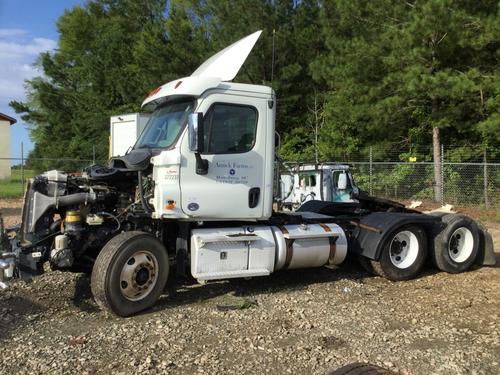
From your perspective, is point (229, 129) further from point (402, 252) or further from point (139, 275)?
point (402, 252)

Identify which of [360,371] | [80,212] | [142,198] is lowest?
[360,371]

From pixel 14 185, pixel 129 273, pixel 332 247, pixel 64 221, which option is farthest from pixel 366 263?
pixel 14 185

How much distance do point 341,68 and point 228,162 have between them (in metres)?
15.7

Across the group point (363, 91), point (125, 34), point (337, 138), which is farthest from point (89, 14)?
point (363, 91)

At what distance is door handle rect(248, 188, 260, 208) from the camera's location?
7117 mm

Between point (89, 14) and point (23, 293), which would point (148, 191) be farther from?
point (89, 14)

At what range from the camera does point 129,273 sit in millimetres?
6328

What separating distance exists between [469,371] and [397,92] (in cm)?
1634

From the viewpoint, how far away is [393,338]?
5664 millimetres

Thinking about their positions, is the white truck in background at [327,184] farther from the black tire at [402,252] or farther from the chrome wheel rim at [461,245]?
the black tire at [402,252]

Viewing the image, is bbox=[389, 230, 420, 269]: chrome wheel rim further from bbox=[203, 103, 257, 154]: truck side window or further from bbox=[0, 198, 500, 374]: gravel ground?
bbox=[203, 103, 257, 154]: truck side window

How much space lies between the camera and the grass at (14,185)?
24797 mm

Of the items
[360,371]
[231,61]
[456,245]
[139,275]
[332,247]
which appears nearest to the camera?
[360,371]

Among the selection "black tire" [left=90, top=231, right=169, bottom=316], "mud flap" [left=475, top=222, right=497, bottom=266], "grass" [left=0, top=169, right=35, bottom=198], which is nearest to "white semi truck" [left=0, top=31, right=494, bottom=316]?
"black tire" [left=90, top=231, right=169, bottom=316]
